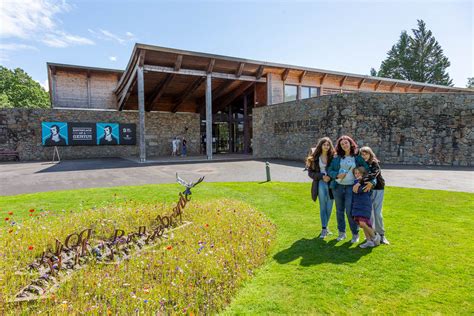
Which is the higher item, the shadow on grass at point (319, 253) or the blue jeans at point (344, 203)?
the blue jeans at point (344, 203)

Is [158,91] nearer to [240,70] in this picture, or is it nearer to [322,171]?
[240,70]

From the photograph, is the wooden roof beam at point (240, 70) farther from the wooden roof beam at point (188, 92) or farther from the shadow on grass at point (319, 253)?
the shadow on grass at point (319, 253)

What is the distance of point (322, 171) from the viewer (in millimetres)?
4570

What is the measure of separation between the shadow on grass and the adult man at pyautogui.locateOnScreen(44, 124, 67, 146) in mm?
22150

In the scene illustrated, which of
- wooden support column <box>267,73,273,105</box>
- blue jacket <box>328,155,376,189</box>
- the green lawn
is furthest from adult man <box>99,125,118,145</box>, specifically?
blue jacket <box>328,155,376,189</box>

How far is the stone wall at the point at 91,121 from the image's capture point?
1978 centimetres

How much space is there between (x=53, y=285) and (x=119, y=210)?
8.76 feet

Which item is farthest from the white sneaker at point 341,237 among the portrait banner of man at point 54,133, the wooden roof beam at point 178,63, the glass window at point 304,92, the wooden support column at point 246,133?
the portrait banner of man at point 54,133

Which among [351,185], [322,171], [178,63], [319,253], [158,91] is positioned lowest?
[319,253]

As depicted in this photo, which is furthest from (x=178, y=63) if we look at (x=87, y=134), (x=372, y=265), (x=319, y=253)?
(x=372, y=265)

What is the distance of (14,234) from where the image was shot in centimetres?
439

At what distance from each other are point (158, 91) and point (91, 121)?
19.7ft

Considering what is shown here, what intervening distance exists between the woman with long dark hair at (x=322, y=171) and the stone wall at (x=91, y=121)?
2202cm

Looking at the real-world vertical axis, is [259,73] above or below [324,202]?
above
